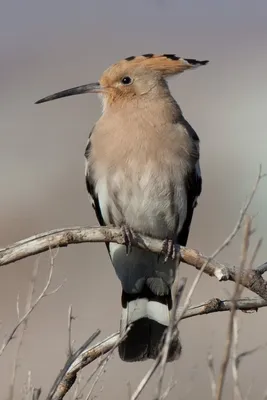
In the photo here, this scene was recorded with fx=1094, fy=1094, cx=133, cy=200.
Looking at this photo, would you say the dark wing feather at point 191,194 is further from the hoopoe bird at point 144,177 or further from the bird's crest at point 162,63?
the bird's crest at point 162,63

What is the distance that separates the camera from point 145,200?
3637mm

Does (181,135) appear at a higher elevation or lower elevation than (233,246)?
lower

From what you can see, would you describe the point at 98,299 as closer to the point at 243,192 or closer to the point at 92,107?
the point at 243,192

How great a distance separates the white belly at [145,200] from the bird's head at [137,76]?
1.31 feet

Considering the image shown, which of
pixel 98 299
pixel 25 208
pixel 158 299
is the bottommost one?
pixel 158 299

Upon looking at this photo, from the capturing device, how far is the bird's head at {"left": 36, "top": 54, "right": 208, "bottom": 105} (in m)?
3.94

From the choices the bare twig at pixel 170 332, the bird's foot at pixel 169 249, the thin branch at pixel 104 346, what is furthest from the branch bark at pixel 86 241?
the bare twig at pixel 170 332

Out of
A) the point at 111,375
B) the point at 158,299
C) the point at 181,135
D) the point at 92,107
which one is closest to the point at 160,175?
the point at 181,135

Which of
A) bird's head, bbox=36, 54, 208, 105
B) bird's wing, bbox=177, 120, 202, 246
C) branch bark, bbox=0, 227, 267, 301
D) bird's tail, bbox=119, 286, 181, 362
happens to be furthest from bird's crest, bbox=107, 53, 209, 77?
branch bark, bbox=0, 227, 267, 301

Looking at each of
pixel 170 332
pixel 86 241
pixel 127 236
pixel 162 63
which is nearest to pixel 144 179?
pixel 127 236

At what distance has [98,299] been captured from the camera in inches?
266

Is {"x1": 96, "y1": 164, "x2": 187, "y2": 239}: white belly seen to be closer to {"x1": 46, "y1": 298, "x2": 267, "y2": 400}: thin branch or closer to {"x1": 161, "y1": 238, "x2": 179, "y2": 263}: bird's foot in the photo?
{"x1": 161, "y1": 238, "x2": 179, "y2": 263}: bird's foot

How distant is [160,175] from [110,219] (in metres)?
0.24

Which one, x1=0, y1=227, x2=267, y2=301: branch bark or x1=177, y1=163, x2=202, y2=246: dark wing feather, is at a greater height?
x1=177, y1=163, x2=202, y2=246: dark wing feather
